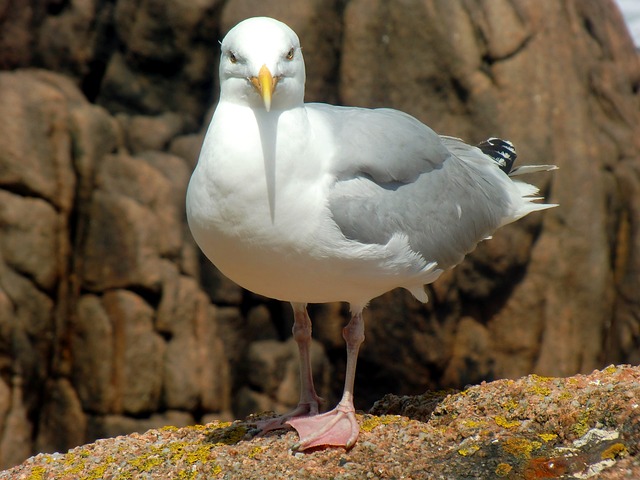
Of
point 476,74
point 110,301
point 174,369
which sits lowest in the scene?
point 174,369

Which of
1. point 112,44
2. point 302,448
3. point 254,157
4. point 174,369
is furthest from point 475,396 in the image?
point 112,44

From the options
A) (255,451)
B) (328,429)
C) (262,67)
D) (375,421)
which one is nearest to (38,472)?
(255,451)

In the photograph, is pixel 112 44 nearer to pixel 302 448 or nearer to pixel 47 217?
pixel 47 217

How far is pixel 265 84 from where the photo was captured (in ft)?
10.4

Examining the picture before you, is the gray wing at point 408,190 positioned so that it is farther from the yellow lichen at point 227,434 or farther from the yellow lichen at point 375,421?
the yellow lichen at point 227,434

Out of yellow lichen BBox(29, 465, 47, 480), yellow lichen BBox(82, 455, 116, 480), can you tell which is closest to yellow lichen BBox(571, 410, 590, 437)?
yellow lichen BBox(82, 455, 116, 480)

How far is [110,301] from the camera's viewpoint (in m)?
8.08

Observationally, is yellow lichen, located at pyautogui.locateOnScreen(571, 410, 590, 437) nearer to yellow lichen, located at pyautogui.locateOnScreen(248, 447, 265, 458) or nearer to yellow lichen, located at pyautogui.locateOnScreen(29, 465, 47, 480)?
yellow lichen, located at pyautogui.locateOnScreen(248, 447, 265, 458)

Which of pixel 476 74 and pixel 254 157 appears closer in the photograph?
pixel 254 157

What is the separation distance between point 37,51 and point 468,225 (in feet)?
19.2

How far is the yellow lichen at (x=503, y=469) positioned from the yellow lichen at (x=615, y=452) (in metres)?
0.31

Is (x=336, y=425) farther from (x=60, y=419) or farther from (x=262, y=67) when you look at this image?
(x=60, y=419)

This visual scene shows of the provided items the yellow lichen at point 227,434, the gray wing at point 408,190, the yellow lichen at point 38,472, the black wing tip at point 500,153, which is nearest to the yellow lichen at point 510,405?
the gray wing at point 408,190

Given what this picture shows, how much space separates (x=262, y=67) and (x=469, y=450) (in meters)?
1.59
